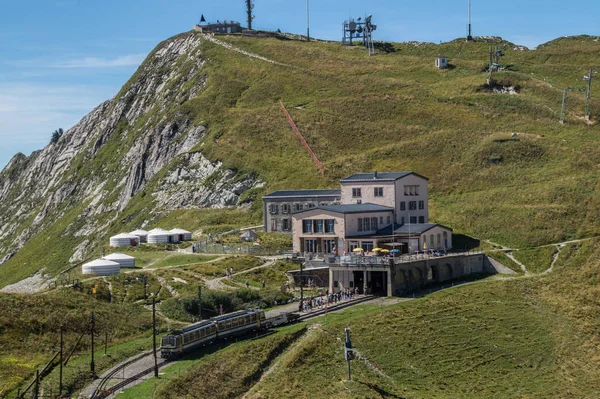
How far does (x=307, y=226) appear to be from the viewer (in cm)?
9219

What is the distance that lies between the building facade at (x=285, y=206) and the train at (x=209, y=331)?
47.0m

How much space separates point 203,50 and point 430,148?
271ft

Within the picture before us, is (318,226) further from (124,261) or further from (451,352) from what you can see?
(451,352)

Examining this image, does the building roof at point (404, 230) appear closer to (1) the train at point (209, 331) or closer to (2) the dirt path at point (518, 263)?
(2) the dirt path at point (518, 263)

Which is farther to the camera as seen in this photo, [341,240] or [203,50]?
[203,50]

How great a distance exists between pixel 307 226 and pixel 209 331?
3406 centimetres

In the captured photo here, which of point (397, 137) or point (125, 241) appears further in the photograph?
point (397, 137)

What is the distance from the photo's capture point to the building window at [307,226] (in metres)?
91.9

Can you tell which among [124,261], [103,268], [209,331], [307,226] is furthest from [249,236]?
[209,331]

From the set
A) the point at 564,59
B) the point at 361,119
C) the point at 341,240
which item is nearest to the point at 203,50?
the point at 361,119

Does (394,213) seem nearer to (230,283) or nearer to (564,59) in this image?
(230,283)

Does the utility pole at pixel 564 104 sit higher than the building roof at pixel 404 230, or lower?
higher

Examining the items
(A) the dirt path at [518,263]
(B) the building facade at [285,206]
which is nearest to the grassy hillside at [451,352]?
(A) the dirt path at [518,263]

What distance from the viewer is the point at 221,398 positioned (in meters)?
51.0
